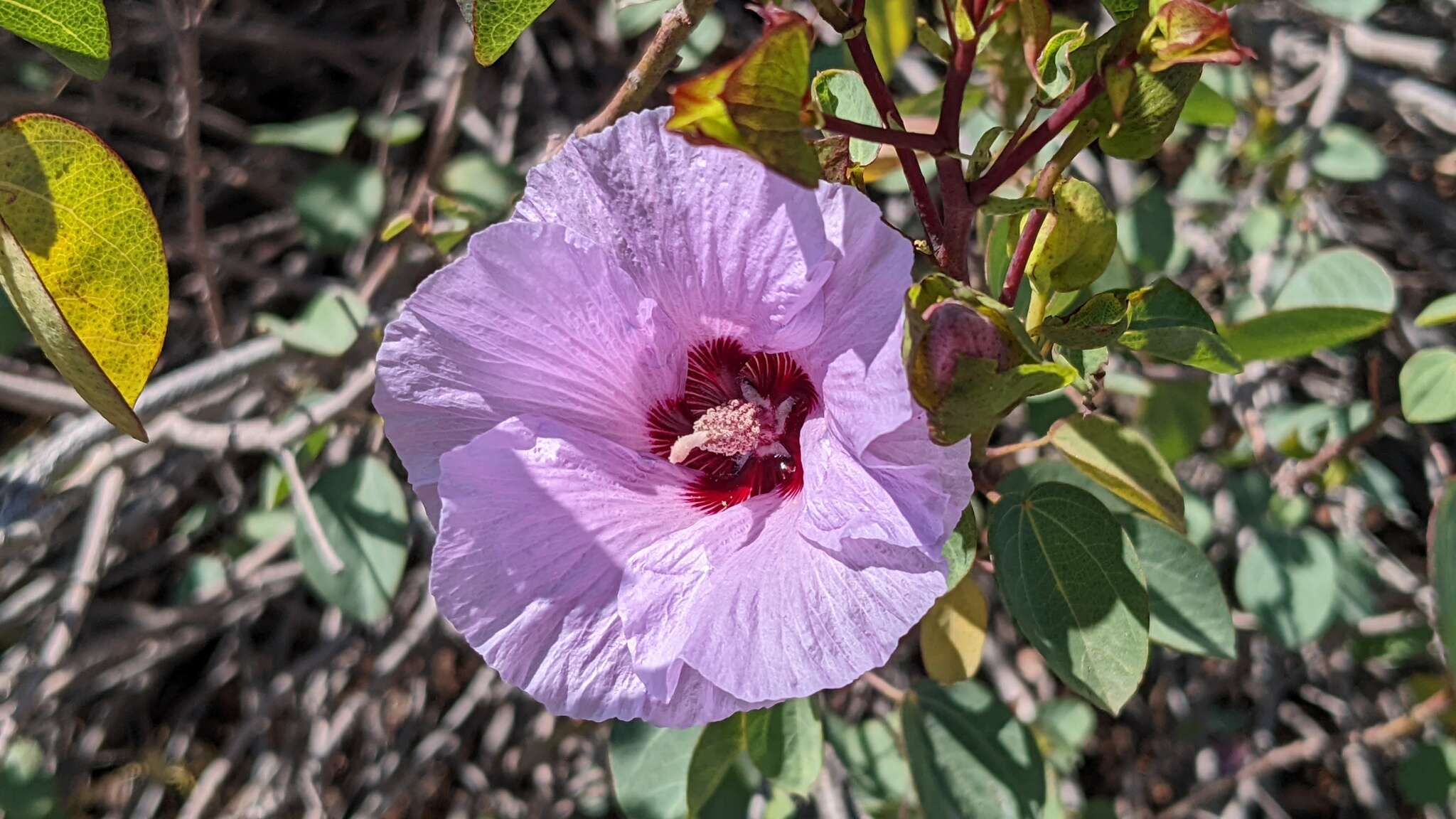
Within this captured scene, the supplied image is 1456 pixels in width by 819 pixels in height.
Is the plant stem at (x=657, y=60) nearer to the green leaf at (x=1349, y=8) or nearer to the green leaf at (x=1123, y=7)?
the green leaf at (x=1123, y=7)

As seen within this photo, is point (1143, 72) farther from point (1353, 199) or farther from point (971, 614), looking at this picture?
point (1353, 199)

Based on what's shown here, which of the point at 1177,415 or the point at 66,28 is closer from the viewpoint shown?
the point at 66,28

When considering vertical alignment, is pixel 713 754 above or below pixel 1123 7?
below

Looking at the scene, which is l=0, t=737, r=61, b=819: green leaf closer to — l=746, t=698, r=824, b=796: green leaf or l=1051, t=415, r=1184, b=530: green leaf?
l=746, t=698, r=824, b=796: green leaf

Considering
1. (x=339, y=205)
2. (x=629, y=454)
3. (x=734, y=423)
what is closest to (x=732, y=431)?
(x=734, y=423)

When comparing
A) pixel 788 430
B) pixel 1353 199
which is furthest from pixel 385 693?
pixel 1353 199

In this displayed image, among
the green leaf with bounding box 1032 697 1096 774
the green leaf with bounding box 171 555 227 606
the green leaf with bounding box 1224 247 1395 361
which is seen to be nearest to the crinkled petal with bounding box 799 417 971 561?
the green leaf with bounding box 1224 247 1395 361

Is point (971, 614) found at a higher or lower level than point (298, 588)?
higher

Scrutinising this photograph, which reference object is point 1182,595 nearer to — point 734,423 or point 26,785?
point 734,423
